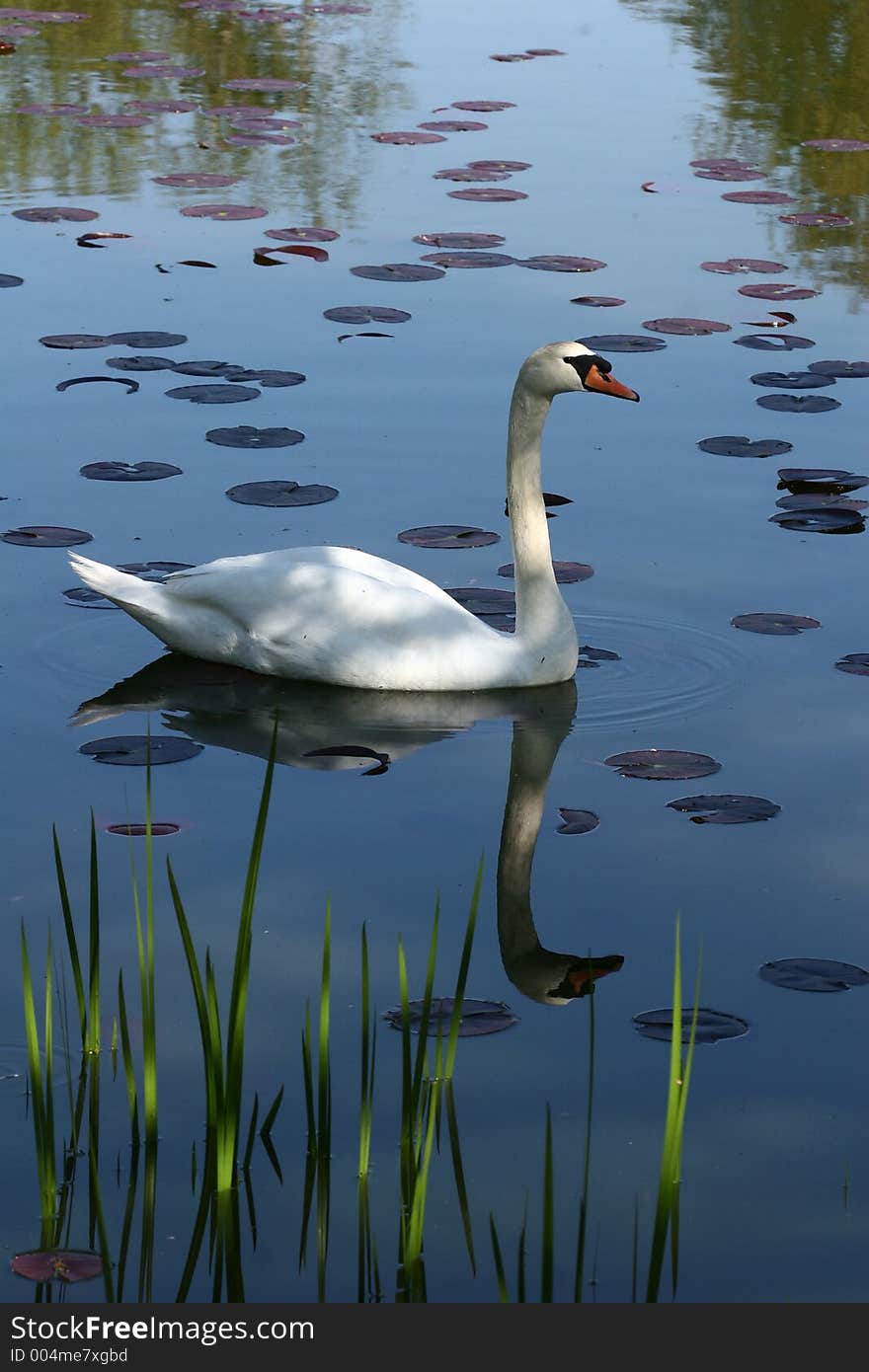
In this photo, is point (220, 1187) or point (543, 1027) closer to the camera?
point (220, 1187)

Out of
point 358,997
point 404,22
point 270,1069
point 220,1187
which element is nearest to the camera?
point 220,1187

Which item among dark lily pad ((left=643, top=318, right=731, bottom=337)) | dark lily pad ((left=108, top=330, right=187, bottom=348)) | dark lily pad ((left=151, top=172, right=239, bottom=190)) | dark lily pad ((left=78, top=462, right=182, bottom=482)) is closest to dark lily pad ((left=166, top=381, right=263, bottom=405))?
dark lily pad ((left=108, top=330, right=187, bottom=348))

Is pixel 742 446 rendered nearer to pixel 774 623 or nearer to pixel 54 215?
pixel 774 623

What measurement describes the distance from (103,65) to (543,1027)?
1301cm

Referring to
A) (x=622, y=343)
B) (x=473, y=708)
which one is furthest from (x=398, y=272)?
(x=473, y=708)

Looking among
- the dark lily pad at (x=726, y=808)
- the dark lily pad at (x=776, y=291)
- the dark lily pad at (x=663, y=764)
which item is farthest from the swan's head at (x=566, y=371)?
the dark lily pad at (x=776, y=291)

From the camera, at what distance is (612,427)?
29.1 feet

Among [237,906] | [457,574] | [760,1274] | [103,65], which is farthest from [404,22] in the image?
[760,1274]

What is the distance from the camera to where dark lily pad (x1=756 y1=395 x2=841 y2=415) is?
8891 mm

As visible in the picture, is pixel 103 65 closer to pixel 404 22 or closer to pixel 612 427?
pixel 404 22

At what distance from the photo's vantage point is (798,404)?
29.3ft

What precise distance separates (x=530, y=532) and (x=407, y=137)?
7882mm

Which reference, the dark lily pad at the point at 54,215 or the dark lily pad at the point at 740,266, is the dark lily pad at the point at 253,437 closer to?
the dark lily pad at the point at 740,266

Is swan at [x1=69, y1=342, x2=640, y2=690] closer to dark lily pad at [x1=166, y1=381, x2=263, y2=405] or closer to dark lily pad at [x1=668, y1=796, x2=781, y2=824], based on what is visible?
dark lily pad at [x1=668, y1=796, x2=781, y2=824]
